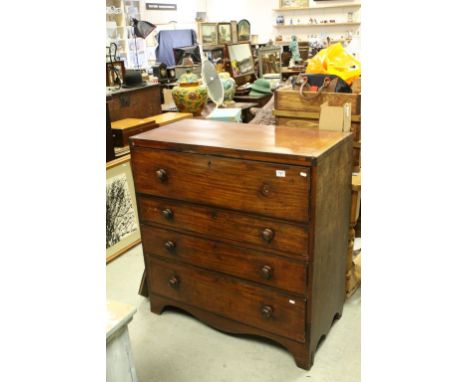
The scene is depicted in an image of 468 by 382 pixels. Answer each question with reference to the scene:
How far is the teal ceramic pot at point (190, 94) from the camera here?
3.58 meters

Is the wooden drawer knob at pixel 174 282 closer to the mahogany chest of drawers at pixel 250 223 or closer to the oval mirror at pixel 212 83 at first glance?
the mahogany chest of drawers at pixel 250 223

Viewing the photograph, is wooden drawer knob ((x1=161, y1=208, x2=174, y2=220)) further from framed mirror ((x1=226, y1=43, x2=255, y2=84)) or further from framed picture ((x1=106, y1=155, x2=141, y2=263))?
framed mirror ((x1=226, y1=43, x2=255, y2=84))

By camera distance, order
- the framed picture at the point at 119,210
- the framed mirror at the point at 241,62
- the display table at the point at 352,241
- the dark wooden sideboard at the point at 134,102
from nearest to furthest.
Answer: the display table at the point at 352,241 → the framed picture at the point at 119,210 → the dark wooden sideboard at the point at 134,102 → the framed mirror at the point at 241,62

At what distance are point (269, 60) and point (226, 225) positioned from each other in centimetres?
500

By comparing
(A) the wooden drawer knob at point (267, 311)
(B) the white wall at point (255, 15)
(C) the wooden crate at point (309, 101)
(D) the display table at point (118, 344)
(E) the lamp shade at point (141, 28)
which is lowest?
(A) the wooden drawer knob at point (267, 311)

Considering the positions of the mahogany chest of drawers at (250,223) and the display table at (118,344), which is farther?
the mahogany chest of drawers at (250,223)

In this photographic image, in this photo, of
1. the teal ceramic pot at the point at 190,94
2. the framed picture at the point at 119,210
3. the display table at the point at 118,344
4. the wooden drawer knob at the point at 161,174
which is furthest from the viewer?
the teal ceramic pot at the point at 190,94

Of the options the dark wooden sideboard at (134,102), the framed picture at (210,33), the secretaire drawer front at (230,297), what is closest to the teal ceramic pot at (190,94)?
the dark wooden sideboard at (134,102)

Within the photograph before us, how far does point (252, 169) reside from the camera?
173 cm

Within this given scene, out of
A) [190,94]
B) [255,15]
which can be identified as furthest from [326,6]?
[190,94]

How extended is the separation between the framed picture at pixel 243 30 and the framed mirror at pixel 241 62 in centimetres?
189
